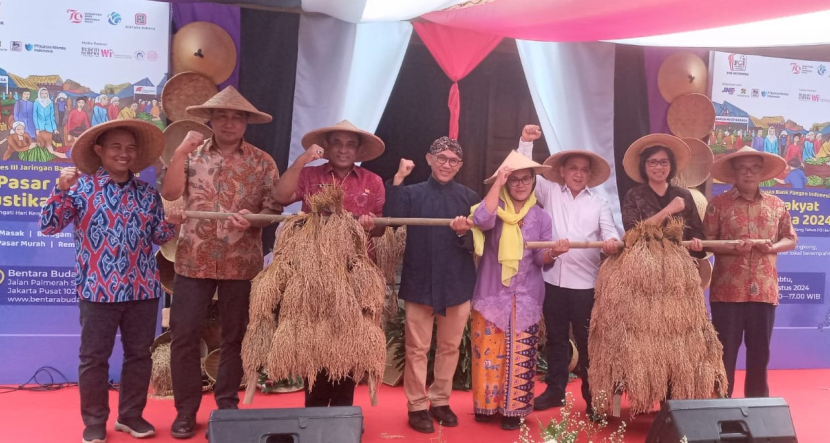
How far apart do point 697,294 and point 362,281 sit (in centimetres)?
192

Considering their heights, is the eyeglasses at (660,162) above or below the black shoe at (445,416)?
above

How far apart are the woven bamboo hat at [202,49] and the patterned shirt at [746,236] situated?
11.4ft

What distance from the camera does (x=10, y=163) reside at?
4617 mm

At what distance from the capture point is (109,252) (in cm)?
350

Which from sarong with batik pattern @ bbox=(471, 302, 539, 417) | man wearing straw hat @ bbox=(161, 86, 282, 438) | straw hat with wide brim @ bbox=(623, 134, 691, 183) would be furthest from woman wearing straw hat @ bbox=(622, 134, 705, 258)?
man wearing straw hat @ bbox=(161, 86, 282, 438)

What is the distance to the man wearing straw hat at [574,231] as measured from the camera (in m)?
4.20

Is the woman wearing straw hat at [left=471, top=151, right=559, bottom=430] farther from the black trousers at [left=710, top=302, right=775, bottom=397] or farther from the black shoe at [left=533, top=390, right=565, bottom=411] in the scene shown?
the black trousers at [left=710, top=302, right=775, bottom=397]

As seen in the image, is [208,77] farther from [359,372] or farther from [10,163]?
[359,372]

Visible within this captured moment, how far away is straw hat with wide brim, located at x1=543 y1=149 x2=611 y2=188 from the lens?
4207 millimetres

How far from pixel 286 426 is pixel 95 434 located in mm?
1372

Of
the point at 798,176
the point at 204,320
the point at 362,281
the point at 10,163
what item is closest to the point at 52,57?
the point at 10,163

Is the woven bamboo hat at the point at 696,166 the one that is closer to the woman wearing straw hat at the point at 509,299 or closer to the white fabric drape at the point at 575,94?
the white fabric drape at the point at 575,94

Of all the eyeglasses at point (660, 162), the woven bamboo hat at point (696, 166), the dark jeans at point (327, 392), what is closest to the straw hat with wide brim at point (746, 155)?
the eyeglasses at point (660, 162)

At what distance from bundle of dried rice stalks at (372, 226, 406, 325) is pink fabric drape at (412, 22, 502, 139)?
2.83 ft
